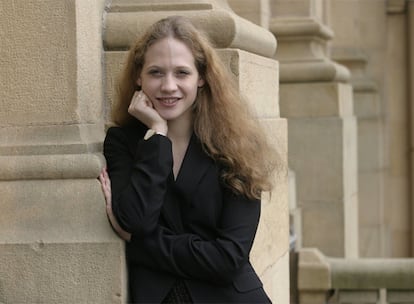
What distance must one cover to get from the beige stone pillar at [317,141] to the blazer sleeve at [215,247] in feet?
16.1

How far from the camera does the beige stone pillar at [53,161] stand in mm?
3846

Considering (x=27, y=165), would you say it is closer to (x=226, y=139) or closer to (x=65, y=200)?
(x=65, y=200)

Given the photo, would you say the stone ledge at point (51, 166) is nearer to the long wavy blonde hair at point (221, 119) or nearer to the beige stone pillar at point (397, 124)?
the long wavy blonde hair at point (221, 119)

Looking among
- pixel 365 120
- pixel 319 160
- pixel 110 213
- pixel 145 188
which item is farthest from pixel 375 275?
pixel 365 120

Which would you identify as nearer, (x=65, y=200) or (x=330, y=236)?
(x=65, y=200)

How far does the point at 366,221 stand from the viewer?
11961 mm

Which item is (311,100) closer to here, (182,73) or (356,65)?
(356,65)

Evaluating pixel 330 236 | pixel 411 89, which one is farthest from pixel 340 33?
pixel 330 236

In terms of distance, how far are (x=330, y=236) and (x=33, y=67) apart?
16.3 feet

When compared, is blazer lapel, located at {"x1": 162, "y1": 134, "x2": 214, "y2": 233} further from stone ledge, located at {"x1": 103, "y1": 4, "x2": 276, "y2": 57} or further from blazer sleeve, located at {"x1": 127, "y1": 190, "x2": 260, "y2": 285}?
stone ledge, located at {"x1": 103, "y1": 4, "x2": 276, "y2": 57}

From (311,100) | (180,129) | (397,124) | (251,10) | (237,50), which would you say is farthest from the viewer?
(397,124)

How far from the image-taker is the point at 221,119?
3828mm

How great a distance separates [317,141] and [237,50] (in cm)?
433

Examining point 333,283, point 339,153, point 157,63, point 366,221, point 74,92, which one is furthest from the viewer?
point 366,221
